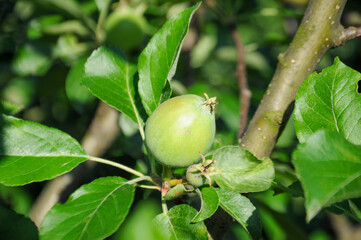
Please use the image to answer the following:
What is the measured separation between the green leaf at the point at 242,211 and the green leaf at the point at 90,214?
0.18m

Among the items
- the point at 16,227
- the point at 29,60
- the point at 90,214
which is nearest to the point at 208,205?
the point at 90,214

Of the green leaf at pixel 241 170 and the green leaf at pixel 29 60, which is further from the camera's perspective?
the green leaf at pixel 29 60

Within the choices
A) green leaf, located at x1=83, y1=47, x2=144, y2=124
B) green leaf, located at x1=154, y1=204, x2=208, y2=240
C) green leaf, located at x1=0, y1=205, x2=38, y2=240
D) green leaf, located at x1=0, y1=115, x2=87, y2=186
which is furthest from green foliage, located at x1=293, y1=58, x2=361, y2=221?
green leaf, located at x1=0, y1=205, x2=38, y2=240

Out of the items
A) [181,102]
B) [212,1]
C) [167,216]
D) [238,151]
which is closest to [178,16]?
[181,102]

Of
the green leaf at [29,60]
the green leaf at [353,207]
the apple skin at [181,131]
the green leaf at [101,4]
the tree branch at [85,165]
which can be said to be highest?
the green leaf at [101,4]

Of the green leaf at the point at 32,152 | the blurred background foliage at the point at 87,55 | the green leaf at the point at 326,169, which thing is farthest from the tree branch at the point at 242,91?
the green leaf at the point at 326,169

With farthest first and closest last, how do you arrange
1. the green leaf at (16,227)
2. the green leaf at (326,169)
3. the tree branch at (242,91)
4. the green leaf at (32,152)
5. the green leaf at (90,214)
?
the tree branch at (242,91) → the green leaf at (16,227) → the green leaf at (32,152) → the green leaf at (90,214) → the green leaf at (326,169)

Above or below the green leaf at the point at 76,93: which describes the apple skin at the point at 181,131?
above

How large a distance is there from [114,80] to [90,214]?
0.36 meters

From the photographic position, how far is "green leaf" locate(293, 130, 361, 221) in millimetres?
521

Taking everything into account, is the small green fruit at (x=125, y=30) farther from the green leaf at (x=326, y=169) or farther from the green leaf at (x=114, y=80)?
the green leaf at (x=326, y=169)

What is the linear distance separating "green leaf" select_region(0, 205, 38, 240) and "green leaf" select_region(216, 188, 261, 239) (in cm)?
44

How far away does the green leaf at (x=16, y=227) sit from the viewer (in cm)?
91

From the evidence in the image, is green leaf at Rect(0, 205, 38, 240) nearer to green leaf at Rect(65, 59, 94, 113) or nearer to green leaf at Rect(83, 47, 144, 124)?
green leaf at Rect(83, 47, 144, 124)
